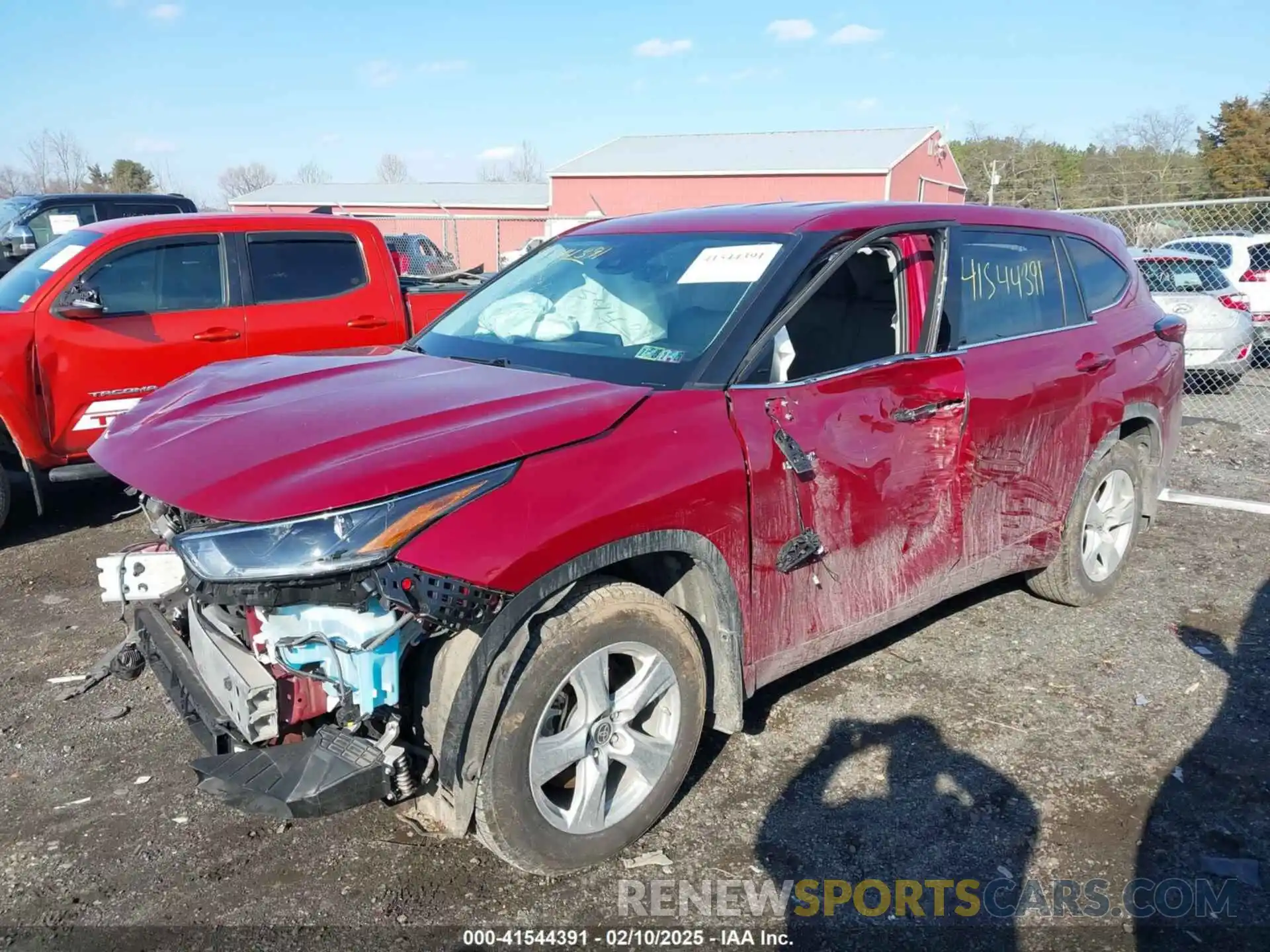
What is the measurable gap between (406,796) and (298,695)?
0.39 meters

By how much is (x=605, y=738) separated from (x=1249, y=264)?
1370 cm

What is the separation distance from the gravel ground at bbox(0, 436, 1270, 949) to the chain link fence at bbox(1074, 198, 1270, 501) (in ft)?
13.1

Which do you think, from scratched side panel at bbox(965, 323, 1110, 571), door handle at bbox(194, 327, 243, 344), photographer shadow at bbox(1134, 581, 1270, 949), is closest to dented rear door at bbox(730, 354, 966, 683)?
scratched side panel at bbox(965, 323, 1110, 571)

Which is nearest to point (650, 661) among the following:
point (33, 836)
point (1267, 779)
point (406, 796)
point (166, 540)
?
point (406, 796)

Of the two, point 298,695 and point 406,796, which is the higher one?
point 298,695

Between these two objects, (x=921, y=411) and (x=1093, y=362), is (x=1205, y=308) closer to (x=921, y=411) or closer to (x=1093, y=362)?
(x=1093, y=362)

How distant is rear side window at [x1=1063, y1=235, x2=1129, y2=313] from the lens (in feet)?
14.9

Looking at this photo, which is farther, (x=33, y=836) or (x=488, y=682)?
(x=33, y=836)

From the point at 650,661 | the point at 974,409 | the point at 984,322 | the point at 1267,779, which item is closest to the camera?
the point at 650,661

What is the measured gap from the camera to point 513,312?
379 cm

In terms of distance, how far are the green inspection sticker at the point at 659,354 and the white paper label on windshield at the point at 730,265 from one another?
Answer: 0.35m

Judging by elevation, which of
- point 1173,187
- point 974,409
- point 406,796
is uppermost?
point 1173,187

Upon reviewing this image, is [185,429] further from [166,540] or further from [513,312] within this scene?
[513,312]

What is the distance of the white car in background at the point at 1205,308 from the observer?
1109 centimetres
